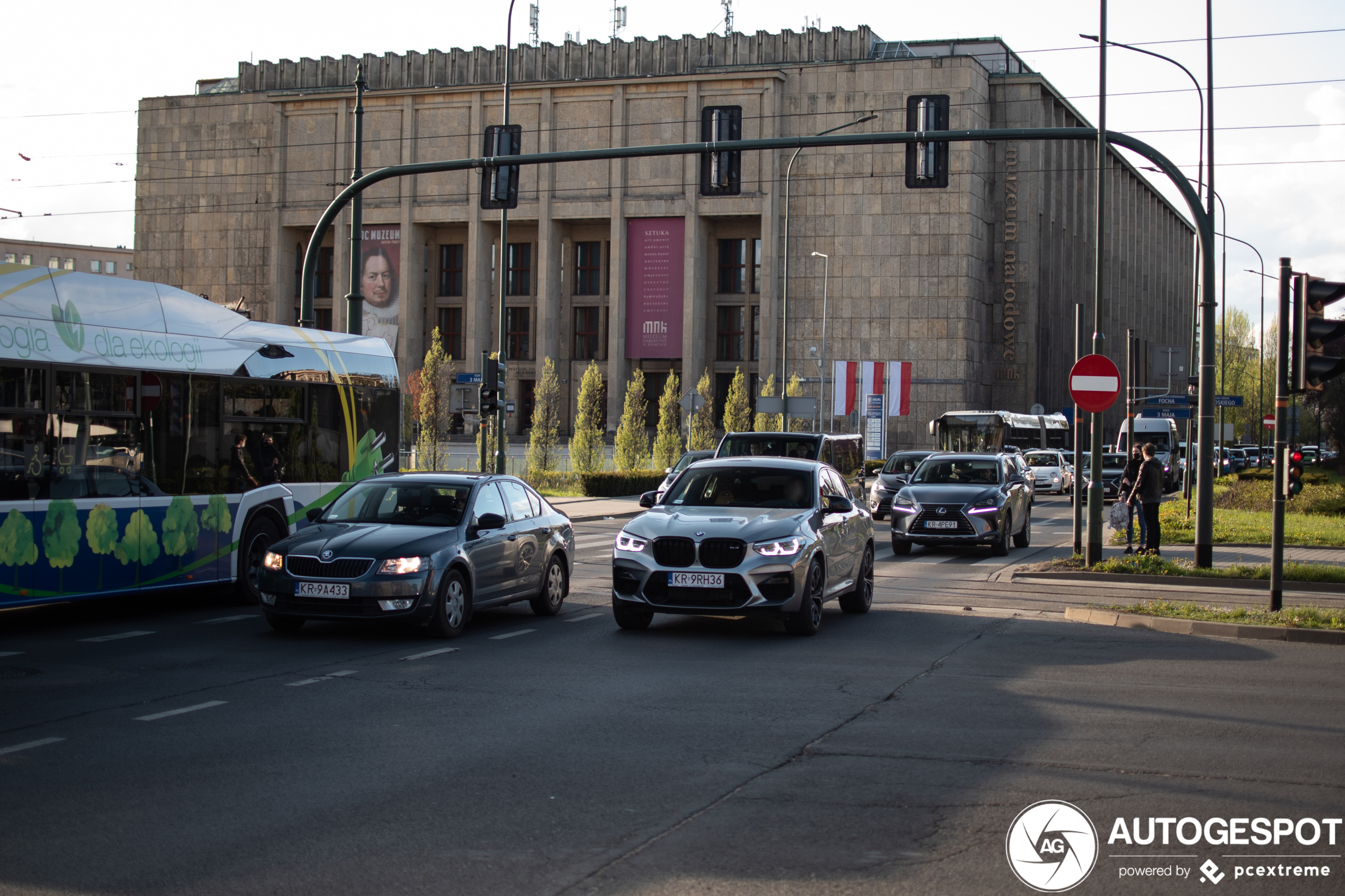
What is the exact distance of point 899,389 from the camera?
67.2m

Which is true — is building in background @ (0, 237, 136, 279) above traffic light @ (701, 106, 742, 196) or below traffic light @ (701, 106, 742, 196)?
above

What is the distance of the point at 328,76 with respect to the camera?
85.7 metres

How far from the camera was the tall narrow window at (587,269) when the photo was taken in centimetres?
8575

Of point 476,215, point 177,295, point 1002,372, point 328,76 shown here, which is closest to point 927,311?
point 1002,372

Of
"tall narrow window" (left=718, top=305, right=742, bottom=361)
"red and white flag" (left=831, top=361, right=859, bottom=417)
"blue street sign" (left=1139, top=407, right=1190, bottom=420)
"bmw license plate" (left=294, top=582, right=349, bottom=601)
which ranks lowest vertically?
"bmw license plate" (left=294, top=582, right=349, bottom=601)

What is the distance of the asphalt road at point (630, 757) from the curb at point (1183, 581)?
5.58m

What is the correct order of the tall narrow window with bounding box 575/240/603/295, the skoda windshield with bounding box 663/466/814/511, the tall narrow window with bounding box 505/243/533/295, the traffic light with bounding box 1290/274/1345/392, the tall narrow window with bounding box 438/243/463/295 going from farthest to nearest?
1. the tall narrow window with bounding box 505/243/533/295
2. the tall narrow window with bounding box 438/243/463/295
3. the tall narrow window with bounding box 575/240/603/295
4. the skoda windshield with bounding box 663/466/814/511
5. the traffic light with bounding box 1290/274/1345/392

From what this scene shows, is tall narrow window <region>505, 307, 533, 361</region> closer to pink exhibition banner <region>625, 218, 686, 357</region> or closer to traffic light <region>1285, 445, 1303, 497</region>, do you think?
pink exhibition banner <region>625, 218, 686, 357</region>

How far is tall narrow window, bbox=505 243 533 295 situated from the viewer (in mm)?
87875

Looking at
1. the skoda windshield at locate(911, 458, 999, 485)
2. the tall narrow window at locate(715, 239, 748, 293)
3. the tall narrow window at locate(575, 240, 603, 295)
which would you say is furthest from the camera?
the tall narrow window at locate(575, 240, 603, 295)

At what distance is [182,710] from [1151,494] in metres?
17.4

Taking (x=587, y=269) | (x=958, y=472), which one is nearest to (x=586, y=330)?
(x=587, y=269)

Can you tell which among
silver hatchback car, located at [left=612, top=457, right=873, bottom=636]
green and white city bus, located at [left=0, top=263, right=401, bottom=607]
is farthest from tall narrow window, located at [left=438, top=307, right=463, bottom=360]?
silver hatchback car, located at [left=612, top=457, right=873, bottom=636]

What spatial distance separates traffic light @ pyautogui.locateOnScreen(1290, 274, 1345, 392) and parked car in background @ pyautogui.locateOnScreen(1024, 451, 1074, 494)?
3749 centimetres
